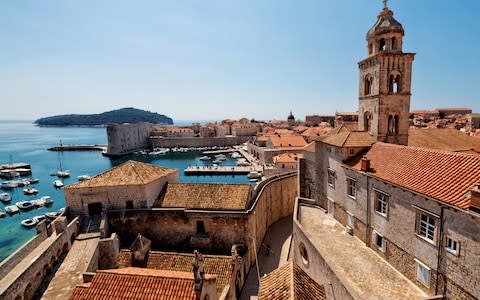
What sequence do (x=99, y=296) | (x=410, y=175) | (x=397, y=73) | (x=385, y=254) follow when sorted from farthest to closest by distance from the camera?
(x=397, y=73) → (x=385, y=254) → (x=410, y=175) → (x=99, y=296)

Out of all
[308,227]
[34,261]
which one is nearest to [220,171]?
[308,227]

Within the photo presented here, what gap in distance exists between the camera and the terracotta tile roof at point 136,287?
9.19 meters

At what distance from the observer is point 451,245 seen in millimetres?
9555

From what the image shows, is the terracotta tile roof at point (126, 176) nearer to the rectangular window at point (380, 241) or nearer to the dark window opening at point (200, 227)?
the dark window opening at point (200, 227)

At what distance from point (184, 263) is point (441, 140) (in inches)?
1042

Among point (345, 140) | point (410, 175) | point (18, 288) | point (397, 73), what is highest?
point (397, 73)

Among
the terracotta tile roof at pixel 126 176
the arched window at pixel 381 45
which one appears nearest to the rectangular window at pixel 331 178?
the arched window at pixel 381 45

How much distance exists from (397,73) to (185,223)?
20016mm

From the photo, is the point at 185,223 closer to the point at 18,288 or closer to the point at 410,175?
the point at 18,288

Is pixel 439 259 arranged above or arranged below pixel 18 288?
above

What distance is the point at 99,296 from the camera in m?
9.31

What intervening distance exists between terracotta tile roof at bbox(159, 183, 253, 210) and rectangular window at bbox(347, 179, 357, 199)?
7.62 meters

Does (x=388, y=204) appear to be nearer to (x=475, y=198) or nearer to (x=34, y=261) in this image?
(x=475, y=198)

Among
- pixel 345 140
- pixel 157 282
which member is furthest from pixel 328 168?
pixel 157 282
